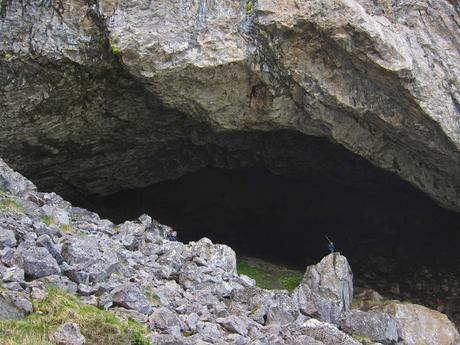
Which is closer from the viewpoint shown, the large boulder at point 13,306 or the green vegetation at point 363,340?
the large boulder at point 13,306

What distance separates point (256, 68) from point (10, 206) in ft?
25.4

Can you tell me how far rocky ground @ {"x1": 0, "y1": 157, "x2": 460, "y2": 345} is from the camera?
9.54 meters

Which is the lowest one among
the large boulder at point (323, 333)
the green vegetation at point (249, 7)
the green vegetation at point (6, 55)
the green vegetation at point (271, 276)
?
the green vegetation at point (271, 276)

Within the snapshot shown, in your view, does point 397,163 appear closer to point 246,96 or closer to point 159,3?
point 246,96

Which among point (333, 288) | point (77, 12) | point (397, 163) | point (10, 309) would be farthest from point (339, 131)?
point (10, 309)

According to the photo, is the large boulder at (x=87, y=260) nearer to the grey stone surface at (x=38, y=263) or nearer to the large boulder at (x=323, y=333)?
the grey stone surface at (x=38, y=263)

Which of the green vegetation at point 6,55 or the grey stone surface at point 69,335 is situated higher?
the green vegetation at point 6,55

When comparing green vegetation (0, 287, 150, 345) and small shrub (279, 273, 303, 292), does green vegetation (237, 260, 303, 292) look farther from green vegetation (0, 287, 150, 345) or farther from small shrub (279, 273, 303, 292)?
green vegetation (0, 287, 150, 345)

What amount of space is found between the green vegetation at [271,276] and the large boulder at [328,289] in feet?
5.39

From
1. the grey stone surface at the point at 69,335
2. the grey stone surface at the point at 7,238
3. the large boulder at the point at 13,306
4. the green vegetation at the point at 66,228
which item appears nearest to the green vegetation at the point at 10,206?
the green vegetation at the point at 66,228

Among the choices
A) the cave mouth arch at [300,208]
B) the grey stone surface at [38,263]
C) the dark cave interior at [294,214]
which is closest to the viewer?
the grey stone surface at [38,263]

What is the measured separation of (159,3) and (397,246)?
48.7 feet

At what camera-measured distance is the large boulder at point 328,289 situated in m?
14.8

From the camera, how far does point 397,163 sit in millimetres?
19438
